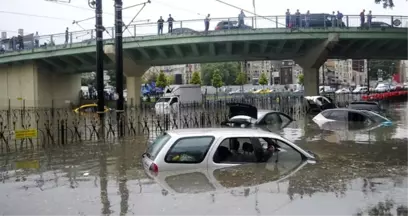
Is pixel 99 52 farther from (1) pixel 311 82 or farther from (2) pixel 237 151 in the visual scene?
(1) pixel 311 82

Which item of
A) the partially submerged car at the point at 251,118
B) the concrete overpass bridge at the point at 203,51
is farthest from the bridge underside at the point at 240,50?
the partially submerged car at the point at 251,118

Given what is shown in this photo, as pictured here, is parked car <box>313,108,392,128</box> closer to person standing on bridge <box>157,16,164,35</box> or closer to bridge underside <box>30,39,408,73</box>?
bridge underside <box>30,39,408,73</box>

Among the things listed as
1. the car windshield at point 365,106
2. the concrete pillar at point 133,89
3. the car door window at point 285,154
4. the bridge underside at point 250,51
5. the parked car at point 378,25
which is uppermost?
the parked car at point 378,25

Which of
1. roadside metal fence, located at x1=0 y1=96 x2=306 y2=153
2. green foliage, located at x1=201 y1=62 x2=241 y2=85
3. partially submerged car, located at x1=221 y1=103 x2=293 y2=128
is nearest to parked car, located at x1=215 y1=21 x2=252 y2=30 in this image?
roadside metal fence, located at x1=0 y1=96 x2=306 y2=153

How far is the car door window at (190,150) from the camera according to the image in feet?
24.4

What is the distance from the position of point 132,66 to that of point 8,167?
2936 cm

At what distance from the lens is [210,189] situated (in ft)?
21.8

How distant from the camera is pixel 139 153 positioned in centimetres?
1159

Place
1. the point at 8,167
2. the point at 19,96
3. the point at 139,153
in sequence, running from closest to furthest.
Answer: the point at 8,167
the point at 139,153
the point at 19,96

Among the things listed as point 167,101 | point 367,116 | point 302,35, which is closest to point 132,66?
point 167,101

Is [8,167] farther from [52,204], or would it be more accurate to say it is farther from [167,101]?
[167,101]

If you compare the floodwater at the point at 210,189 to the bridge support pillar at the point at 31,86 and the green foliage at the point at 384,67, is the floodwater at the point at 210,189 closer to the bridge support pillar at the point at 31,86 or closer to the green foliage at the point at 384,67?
the bridge support pillar at the point at 31,86

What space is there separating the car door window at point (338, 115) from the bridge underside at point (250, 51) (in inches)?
508

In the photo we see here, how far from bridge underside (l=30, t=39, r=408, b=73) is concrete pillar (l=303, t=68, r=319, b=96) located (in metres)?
1.94
